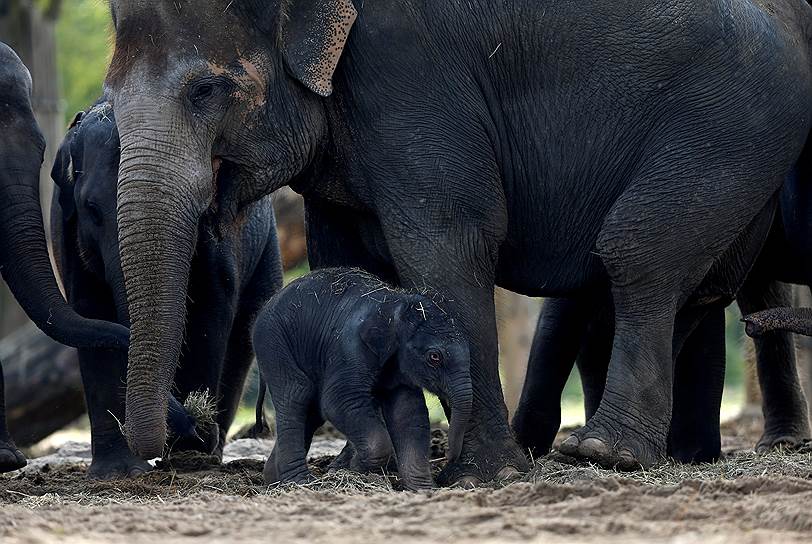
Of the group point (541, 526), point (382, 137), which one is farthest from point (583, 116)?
point (541, 526)

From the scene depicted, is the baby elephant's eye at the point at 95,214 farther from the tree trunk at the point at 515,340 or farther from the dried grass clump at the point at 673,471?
the tree trunk at the point at 515,340

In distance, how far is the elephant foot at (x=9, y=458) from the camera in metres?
7.34

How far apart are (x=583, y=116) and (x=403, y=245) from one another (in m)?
1.11

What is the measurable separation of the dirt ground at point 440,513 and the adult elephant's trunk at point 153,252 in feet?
1.41

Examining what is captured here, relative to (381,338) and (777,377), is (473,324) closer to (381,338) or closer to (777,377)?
(381,338)

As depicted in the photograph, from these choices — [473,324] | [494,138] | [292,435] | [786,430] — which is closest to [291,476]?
[292,435]

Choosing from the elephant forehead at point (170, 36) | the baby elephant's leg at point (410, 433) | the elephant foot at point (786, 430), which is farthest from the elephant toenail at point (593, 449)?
the elephant foot at point (786, 430)

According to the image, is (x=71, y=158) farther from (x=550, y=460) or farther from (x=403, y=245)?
(x=550, y=460)

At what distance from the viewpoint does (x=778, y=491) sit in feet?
18.8

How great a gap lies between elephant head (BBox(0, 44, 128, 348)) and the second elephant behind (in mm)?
264

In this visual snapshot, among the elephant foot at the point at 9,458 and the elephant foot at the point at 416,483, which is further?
the elephant foot at the point at 9,458

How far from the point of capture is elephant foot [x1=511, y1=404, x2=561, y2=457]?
8516 millimetres

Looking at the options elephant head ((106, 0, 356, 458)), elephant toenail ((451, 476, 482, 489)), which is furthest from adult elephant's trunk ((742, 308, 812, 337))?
elephant head ((106, 0, 356, 458))

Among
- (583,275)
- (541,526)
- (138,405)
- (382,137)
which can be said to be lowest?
(541,526)
